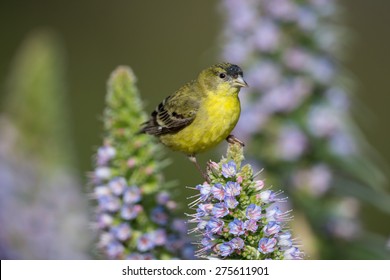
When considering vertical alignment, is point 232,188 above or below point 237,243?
above

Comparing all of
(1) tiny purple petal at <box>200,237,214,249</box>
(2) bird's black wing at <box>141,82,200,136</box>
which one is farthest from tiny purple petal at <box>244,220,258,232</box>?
(2) bird's black wing at <box>141,82,200,136</box>

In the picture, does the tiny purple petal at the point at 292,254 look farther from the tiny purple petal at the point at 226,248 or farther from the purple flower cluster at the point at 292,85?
the purple flower cluster at the point at 292,85

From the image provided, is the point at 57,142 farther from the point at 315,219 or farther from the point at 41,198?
the point at 315,219

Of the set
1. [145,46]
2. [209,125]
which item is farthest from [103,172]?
[145,46]

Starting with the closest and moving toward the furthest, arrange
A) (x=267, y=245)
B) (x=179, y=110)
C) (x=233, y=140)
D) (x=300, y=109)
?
(x=267, y=245)
(x=233, y=140)
(x=179, y=110)
(x=300, y=109)

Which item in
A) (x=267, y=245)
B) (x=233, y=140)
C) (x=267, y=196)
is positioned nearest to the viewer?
(x=267, y=245)

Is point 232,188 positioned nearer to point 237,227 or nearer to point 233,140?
point 237,227
